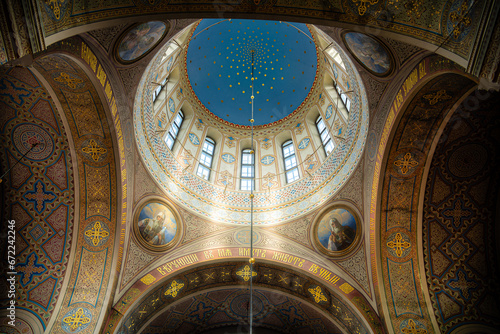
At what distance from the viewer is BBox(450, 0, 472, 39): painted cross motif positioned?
477 centimetres

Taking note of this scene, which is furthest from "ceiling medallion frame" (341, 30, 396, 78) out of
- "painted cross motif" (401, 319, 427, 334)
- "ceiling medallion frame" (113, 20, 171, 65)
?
"painted cross motif" (401, 319, 427, 334)

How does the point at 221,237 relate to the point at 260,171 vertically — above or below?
below

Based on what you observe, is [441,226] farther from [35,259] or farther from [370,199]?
[35,259]

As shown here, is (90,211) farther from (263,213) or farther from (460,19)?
(460,19)

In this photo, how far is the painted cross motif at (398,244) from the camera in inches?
378

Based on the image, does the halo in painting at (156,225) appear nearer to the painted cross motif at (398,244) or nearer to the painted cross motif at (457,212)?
the painted cross motif at (398,244)

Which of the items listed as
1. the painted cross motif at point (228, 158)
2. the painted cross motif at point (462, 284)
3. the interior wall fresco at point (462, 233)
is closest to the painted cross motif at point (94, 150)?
the painted cross motif at point (228, 158)

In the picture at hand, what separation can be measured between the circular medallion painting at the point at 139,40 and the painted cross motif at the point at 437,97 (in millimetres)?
6044

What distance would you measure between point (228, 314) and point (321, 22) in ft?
34.1

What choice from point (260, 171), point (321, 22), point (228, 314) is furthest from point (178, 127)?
point (321, 22)

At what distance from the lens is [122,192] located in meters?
9.62

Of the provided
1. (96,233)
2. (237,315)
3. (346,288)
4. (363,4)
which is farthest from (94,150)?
(346,288)

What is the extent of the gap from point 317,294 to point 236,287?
8.90 feet

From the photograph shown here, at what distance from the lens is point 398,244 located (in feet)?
31.8
